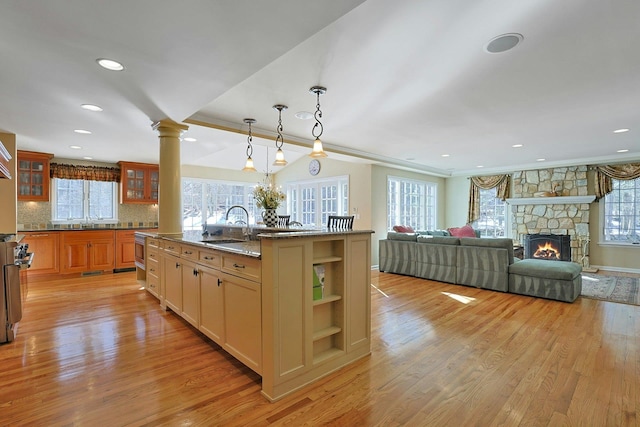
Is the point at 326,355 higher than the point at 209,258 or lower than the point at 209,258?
lower

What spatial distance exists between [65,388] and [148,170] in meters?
5.68

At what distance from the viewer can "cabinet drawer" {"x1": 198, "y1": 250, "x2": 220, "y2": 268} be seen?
2.63m

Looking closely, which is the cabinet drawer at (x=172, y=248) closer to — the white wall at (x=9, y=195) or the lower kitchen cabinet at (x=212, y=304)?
the lower kitchen cabinet at (x=212, y=304)

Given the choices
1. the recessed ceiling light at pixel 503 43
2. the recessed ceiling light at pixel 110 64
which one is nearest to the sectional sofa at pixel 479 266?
the recessed ceiling light at pixel 503 43

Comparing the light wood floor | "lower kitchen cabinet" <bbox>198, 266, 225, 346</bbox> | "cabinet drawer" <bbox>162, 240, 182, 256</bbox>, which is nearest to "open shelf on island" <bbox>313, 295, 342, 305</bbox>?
the light wood floor

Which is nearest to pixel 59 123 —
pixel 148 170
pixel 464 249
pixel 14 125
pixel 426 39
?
pixel 14 125

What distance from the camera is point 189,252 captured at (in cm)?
314

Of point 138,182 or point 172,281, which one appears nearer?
point 172,281

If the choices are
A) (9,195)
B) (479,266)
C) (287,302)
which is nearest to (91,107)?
(9,195)

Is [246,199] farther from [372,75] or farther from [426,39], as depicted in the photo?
[426,39]

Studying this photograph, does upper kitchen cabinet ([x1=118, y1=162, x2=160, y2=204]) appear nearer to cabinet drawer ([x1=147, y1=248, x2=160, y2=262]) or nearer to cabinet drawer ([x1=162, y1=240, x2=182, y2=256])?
cabinet drawer ([x1=147, y1=248, x2=160, y2=262])

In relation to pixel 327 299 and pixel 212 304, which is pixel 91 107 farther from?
pixel 327 299

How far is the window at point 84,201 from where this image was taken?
6289 millimetres

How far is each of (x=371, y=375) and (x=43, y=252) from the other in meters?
6.40
